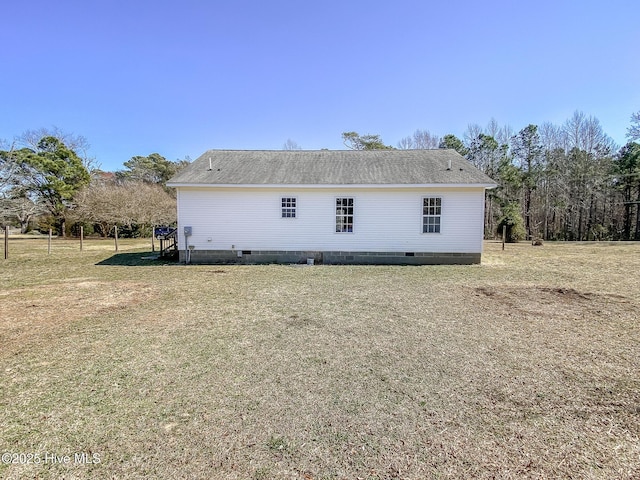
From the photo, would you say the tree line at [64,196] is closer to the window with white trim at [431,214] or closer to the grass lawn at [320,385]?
the grass lawn at [320,385]

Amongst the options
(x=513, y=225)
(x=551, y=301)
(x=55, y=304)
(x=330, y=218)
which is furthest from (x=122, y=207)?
(x=513, y=225)

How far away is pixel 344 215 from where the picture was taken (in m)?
10.9

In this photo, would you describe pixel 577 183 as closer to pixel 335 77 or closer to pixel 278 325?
pixel 335 77

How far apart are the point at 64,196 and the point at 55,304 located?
2351 centimetres

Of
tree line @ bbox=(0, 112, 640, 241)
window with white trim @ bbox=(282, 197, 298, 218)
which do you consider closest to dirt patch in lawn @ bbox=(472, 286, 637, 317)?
window with white trim @ bbox=(282, 197, 298, 218)

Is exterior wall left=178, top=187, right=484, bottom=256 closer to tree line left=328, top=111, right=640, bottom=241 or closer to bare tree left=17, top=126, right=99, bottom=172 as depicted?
tree line left=328, top=111, right=640, bottom=241

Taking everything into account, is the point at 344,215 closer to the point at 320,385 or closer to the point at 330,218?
the point at 330,218

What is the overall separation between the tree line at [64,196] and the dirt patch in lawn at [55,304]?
17.1 metres

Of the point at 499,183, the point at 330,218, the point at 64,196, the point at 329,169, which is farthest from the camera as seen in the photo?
the point at 499,183

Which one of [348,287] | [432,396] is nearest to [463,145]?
[348,287]

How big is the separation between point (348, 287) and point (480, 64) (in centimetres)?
1067

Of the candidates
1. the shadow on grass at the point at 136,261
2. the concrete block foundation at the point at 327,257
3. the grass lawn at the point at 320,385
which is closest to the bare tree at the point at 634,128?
the concrete block foundation at the point at 327,257

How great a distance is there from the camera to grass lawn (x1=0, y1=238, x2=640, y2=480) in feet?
6.51

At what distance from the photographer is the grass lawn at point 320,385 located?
6.51ft
